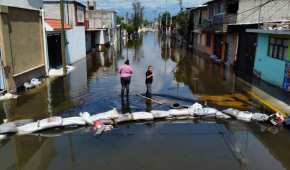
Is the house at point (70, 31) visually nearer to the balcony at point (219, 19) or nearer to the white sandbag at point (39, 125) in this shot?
the white sandbag at point (39, 125)

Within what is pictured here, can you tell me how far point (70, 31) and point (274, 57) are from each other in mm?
18061

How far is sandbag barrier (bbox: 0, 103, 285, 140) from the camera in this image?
393 inches

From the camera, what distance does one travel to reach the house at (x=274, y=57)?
15961 millimetres

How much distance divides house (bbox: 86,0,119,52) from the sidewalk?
26515 mm

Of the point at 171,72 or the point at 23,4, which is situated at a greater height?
the point at 23,4

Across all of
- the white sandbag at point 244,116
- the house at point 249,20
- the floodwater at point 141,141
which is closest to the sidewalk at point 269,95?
the floodwater at point 141,141

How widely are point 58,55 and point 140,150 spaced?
59.3 feet

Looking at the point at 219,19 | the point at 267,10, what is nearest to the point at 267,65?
the point at 267,10

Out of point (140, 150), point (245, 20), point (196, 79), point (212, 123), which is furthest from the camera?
point (245, 20)

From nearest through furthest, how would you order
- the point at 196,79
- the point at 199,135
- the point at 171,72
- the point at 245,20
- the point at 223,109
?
1. the point at 199,135
2. the point at 223,109
3. the point at 196,79
4. the point at 171,72
5. the point at 245,20

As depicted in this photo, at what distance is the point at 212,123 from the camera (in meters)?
11.2

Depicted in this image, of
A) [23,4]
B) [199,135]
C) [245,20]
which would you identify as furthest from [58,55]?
[199,135]

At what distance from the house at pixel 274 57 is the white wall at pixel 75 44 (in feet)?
52.2

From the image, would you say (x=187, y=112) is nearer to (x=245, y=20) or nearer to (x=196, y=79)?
(x=196, y=79)
